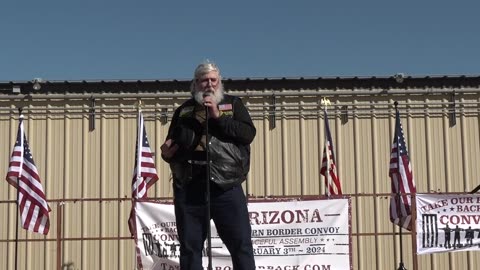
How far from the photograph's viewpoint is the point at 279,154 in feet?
44.5

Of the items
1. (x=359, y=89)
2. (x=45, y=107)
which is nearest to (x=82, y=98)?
(x=45, y=107)

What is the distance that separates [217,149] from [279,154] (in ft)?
31.7

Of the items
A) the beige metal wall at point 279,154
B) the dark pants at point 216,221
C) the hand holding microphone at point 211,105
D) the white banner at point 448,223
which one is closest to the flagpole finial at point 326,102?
the beige metal wall at point 279,154

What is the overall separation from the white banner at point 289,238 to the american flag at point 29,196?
2.99 m

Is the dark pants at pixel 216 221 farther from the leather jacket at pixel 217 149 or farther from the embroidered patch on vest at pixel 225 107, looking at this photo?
the embroidered patch on vest at pixel 225 107

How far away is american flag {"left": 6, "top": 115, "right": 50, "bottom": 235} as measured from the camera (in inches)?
415

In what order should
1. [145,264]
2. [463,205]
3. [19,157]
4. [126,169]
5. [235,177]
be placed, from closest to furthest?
[235,177], [145,264], [463,205], [19,157], [126,169]

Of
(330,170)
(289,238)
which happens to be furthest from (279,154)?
(289,238)

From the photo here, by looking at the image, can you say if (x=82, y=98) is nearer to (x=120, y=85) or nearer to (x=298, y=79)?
(x=120, y=85)

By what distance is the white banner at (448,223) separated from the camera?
348 inches

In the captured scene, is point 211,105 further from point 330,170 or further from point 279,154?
point 279,154

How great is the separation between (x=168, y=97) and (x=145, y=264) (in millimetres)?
6015

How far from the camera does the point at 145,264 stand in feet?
26.7

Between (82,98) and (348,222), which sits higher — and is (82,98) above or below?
above
